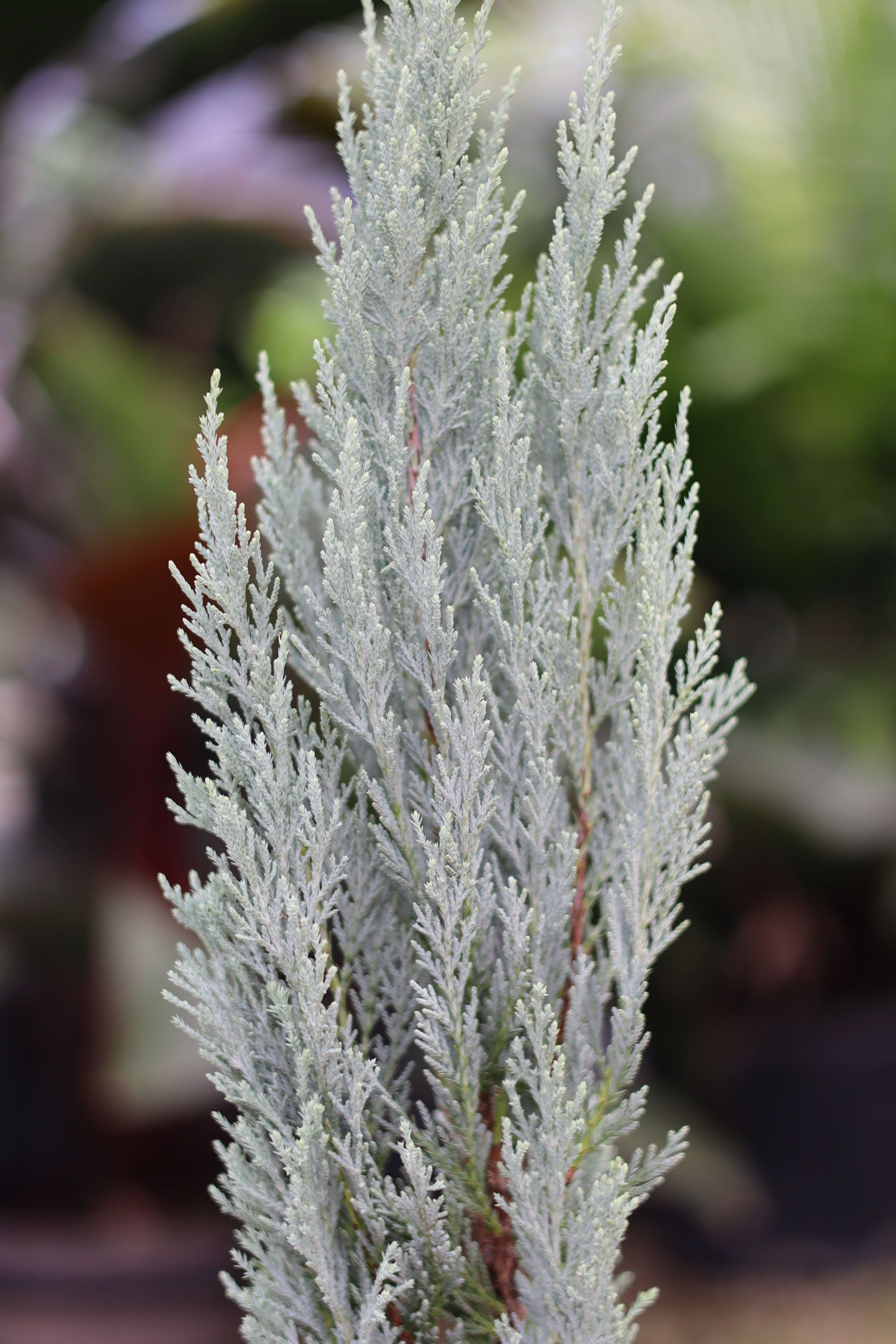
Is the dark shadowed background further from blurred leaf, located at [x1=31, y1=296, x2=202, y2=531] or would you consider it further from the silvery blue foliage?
the silvery blue foliage

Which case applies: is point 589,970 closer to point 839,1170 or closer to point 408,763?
point 408,763

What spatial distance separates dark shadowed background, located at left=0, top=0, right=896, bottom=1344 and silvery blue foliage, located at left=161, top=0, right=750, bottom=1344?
4.49 feet

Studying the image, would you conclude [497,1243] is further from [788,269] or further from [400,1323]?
[788,269]

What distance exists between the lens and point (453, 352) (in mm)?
1070

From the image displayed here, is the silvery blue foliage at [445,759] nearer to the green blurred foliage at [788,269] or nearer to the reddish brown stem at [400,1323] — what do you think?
the reddish brown stem at [400,1323]

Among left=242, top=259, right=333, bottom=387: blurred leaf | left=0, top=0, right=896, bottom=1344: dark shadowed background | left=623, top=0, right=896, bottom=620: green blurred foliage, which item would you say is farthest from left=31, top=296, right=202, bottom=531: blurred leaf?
left=623, top=0, right=896, bottom=620: green blurred foliage

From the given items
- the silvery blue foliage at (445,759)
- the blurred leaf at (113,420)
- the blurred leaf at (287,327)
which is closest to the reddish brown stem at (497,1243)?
the silvery blue foliage at (445,759)

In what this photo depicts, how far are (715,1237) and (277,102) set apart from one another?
3.72 m

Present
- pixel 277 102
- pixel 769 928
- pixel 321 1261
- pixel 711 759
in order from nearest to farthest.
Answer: pixel 321 1261, pixel 711 759, pixel 277 102, pixel 769 928

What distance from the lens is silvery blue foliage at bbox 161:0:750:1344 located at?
39.2 inches

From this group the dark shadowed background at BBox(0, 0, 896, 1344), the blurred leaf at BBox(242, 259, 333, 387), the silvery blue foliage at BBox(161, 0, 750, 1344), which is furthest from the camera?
the blurred leaf at BBox(242, 259, 333, 387)

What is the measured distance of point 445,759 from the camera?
1.01 meters

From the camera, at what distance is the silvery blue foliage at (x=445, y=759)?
1.00 metres

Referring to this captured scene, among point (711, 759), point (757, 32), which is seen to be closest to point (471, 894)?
point (711, 759)
